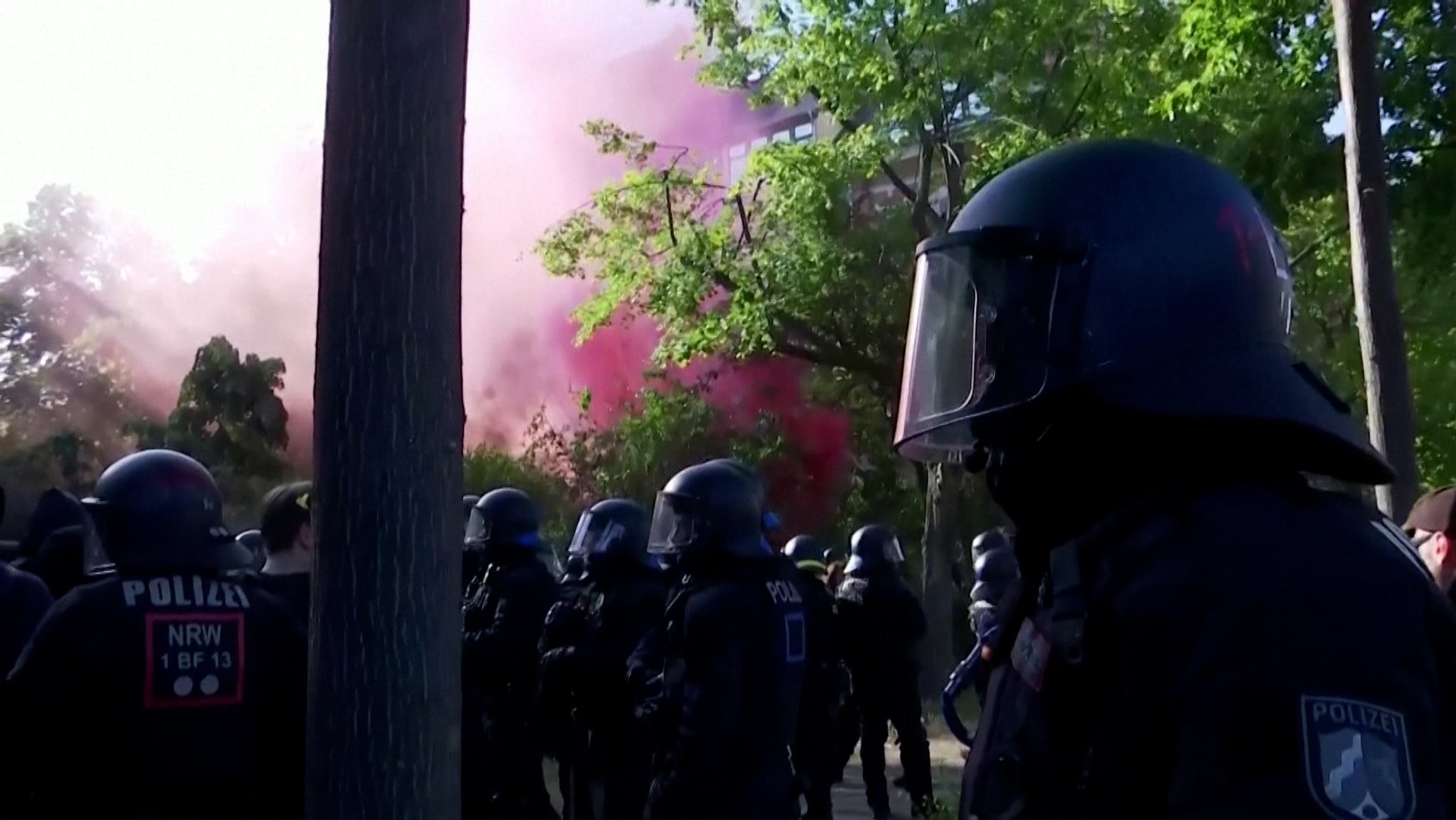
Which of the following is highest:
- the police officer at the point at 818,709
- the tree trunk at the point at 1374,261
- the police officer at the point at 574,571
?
the tree trunk at the point at 1374,261

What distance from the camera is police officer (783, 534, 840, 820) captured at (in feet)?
29.0

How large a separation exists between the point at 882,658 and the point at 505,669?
11.8 feet

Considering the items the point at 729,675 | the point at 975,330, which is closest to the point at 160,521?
the point at 729,675

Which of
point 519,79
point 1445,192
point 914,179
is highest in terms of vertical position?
point 519,79

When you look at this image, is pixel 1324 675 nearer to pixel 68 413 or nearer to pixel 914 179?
pixel 914 179

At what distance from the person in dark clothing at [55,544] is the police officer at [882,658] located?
215 inches

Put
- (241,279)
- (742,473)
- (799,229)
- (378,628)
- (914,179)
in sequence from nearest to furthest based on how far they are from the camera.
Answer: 1. (378,628)
2. (742,473)
3. (799,229)
4. (914,179)
5. (241,279)

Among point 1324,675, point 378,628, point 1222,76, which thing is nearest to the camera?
point 1324,675

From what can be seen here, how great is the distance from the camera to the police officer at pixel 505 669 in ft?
26.0

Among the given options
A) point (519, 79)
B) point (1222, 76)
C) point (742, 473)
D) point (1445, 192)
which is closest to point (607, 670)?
point (742, 473)


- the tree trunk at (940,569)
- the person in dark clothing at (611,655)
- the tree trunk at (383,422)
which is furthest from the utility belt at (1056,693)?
the tree trunk at (940,569)

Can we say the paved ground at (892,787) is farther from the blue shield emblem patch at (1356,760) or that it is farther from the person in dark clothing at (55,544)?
the blue shield emblem patch at (1356,760)

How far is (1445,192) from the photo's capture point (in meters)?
11.5

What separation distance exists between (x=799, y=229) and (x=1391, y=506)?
1094cm
